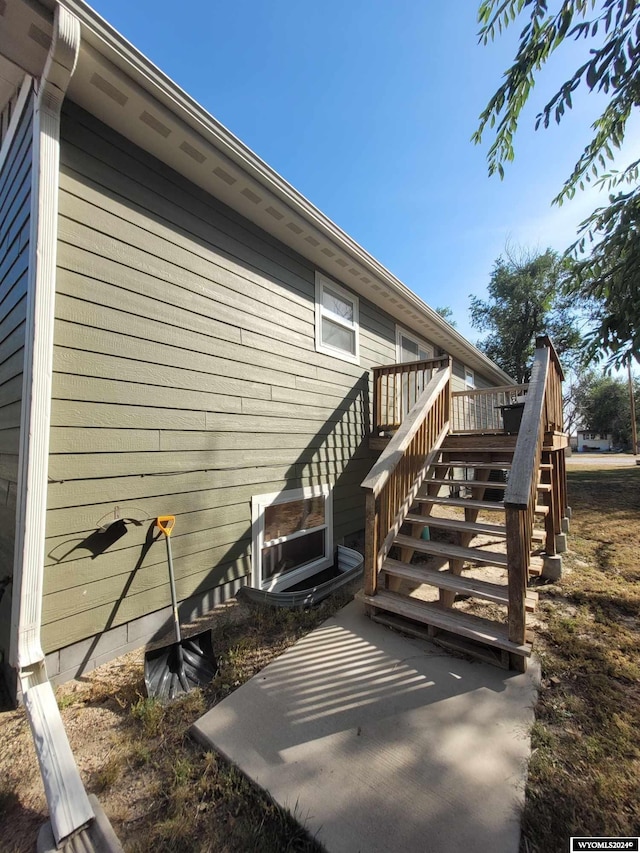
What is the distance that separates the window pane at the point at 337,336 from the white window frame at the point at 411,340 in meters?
1.26

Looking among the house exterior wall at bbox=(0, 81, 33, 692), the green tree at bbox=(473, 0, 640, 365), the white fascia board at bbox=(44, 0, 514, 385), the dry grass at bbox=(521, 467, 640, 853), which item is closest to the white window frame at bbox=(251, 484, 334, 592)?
the house exterior wall at bbox=(0, 81, 33, 692)

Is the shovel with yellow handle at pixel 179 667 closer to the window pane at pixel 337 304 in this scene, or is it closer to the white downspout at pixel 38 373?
the white downspout at pixel 38 373

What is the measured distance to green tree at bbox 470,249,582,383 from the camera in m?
19.2

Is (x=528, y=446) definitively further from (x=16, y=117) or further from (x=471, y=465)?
(x=16, y=117)

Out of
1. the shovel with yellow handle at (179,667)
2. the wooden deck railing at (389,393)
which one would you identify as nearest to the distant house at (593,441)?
the wooden deck railing at (389,393)

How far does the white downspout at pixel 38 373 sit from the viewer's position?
2041 millimetres

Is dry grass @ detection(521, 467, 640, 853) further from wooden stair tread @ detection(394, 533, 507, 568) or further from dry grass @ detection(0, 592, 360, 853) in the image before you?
dry grass @ detection(0, 592, 360, 853)

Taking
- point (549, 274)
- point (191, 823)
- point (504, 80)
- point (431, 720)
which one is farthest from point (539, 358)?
point (549, 274)

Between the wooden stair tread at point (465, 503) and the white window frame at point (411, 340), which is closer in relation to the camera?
the wooden stair tread at point (465, 503)

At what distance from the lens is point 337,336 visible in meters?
4.98

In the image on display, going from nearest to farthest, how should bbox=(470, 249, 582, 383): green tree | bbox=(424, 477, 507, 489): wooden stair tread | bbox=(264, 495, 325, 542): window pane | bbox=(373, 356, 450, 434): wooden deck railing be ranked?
bbox=(424, 477, 507, 489): wooden stair tread < bbox=(264, 495, 325, 542): window pane < bbox=(373, 356, 450, 434): wooden deck railing < bbox=(470, 249, 582, 383): green tree

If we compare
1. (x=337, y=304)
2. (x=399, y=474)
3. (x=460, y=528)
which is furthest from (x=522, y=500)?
(x=337, y=304)

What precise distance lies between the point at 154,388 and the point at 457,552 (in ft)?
9.24

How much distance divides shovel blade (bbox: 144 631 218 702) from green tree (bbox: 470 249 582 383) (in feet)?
69.0
